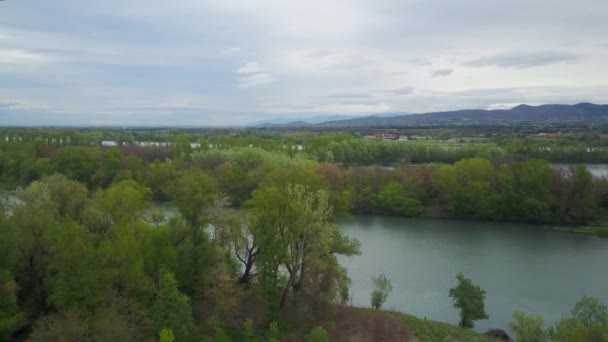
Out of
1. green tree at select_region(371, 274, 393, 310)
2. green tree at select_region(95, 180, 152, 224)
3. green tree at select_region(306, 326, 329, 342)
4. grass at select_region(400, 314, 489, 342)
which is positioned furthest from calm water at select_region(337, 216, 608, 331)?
green tree at select_region(95, 180, 152, 224)

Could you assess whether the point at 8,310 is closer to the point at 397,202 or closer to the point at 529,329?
the point at 529,329

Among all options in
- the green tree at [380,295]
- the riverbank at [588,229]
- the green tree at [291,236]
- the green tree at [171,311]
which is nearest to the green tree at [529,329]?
the green tree at [380,295]

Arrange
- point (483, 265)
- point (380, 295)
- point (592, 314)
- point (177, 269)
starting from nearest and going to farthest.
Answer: point (592, 314) → point (177, 269) → point (380, 295) → point (483, 265)

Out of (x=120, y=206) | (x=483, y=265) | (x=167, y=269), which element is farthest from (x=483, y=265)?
(x=120, y=206)

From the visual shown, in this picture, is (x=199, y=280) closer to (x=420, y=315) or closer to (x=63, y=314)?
(x=63, y=314)

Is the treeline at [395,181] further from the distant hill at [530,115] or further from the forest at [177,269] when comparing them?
the distant hill at [530,115]

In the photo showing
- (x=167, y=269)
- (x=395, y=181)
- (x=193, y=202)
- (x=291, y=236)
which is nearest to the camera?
(x=167, y=269)

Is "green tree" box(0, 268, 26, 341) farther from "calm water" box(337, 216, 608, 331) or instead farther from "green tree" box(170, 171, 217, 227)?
"calm water" box(337, 216, 608, 331)
